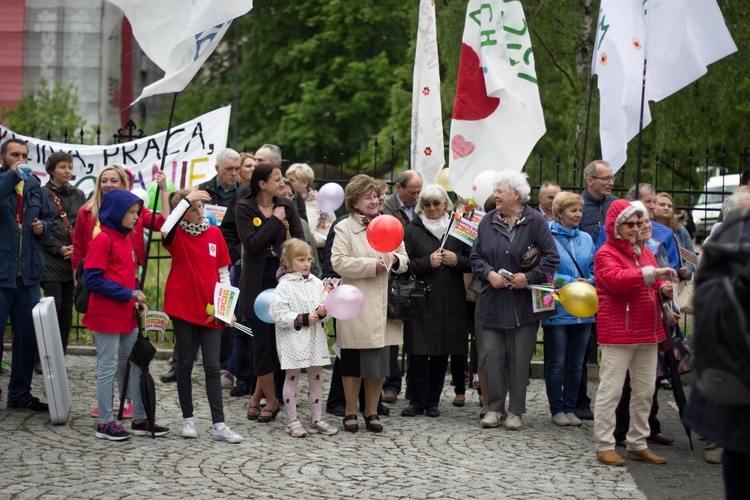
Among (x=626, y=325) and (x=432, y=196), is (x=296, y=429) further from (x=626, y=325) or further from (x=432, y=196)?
(x=626, y=325)

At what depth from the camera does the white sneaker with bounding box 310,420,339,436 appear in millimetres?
8336

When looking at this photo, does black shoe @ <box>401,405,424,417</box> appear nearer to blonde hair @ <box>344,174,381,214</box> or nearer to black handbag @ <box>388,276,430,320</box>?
black handbag @ <box>388,276,430,320</box>

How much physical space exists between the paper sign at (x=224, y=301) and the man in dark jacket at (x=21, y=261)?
6.11ft

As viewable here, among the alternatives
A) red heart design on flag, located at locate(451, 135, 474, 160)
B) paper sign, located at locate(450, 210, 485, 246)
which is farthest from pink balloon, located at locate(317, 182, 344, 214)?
paper sign, located at locate(450, 210, 485, 246)

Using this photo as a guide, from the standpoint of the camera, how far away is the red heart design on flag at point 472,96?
993 cm

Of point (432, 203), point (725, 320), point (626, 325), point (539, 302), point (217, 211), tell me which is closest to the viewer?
point (725, 320)

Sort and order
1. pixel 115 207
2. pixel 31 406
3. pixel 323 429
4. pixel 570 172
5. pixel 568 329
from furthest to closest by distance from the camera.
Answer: pixel 570 172 → pixel 568 329 → pixel 31 406 → pixel 323 429 → pixel 115 207

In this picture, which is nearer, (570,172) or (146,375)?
(146,375)

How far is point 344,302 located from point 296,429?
1.07 m

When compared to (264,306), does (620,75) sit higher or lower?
higher

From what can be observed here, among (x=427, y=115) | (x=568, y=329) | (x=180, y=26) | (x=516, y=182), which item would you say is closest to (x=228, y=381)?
(x=427, y=115)

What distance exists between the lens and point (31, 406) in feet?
29.1

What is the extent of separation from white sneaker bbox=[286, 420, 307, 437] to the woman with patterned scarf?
47 centimetres

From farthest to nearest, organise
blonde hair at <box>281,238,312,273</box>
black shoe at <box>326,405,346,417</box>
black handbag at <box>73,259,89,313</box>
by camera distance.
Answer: black shoe at <box>326,405,346,417</box>
blonde hair at <box>281,238,312,273</box>
black handbag at <box>73,259,89,313</box>
